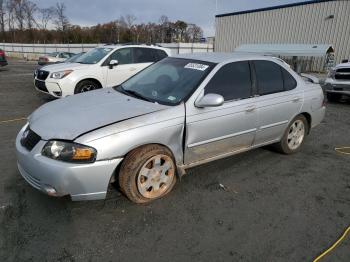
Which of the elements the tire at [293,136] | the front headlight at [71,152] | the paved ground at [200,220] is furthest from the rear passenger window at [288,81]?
the front headlight at [71,152]

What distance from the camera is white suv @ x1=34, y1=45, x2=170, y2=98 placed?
7.65 m

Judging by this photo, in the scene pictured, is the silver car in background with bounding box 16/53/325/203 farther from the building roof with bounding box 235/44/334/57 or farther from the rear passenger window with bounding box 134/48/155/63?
the building roof with bounding box 235/44/334/57

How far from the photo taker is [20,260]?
8.09 feet

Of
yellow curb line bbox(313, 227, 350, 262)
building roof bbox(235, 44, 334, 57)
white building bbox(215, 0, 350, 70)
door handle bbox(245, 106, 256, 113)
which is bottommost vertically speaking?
yellow curb line bbox(313, 227, 350, 262)

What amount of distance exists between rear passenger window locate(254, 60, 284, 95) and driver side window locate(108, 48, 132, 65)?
502 centimetres

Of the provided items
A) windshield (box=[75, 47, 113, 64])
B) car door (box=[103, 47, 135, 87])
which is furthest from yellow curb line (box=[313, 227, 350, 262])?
windshield (box=[75, 47, 113, 64])

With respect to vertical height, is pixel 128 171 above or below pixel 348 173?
above

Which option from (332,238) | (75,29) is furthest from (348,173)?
(75,29)

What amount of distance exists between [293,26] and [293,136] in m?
22.9

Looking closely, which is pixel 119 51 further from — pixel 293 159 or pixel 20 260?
pixel 20 260

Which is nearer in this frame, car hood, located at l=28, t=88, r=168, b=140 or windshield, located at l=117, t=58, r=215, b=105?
car hood, located at l=28, t=88, r=168, b=140

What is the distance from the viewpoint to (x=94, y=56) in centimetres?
851

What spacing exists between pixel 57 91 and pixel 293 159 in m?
5.79

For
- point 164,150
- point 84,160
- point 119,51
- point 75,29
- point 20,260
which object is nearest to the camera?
point 20,260
